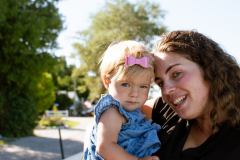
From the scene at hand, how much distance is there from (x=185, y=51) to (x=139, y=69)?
0.41 meters

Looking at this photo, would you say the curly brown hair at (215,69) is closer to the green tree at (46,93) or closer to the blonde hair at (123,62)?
the blonde hair at (123,62)

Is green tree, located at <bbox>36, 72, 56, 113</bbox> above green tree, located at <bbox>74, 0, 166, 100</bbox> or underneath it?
underneath

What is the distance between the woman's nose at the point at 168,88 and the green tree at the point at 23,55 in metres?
8.73

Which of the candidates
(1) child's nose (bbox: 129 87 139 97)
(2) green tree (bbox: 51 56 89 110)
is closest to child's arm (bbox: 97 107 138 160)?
(1) child's nose (bbox: 129 87 139 97)

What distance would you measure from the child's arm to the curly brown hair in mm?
745

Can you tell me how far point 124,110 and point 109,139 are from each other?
0.26 meters

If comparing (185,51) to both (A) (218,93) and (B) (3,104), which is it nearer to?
(A) (218,93)

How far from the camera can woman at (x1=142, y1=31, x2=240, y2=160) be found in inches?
67.1

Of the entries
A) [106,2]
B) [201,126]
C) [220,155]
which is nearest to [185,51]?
[201,126]

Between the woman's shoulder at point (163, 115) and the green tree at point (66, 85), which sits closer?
the woman's shoulder at point (163, 115)

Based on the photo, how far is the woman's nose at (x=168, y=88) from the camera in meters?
1.78

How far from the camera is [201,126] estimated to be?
192 centimetres

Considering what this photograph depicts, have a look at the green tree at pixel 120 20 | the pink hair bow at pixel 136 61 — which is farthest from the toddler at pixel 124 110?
the green tree at pixel 120 20

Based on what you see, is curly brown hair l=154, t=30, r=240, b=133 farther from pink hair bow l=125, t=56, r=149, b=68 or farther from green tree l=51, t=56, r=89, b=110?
green tree l=51, t=56, r=89, b=110
